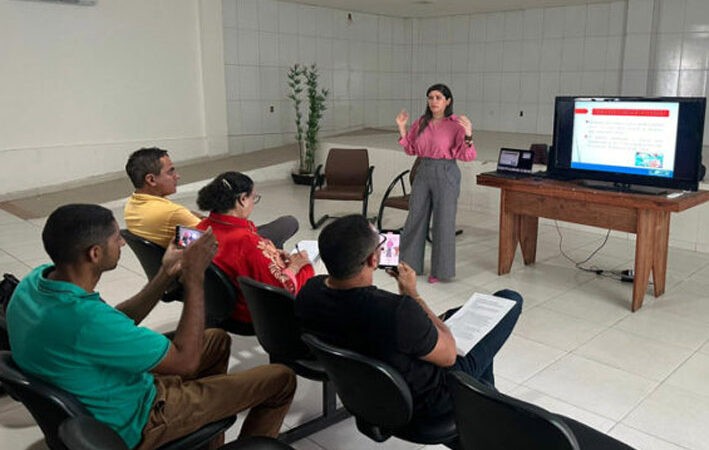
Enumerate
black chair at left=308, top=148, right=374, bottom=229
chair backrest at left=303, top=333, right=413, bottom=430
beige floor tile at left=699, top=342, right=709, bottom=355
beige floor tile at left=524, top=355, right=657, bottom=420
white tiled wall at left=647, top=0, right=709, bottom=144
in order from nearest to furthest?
chair backrest at left=303, top=333, right=413, bottom=430, beige floor tile at left=524, top=355, right=657, bottom=420, beige floor tile at left=699, top=342, right=709, bottom=355, black chair at left=308, top=148, right=374, bottom=229, white tiled wall at left=647, top=0, right=709, bottom=144

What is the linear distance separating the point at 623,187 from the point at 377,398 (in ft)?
9.13

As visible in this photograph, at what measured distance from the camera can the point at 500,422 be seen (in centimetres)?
131

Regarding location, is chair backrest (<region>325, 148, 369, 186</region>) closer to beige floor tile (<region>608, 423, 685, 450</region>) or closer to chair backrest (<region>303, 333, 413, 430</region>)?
beige floor tile (<region>608, 423, 685, 450</region>)

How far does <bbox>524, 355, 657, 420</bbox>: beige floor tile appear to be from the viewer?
2.63 meters

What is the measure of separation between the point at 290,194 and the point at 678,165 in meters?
4.76

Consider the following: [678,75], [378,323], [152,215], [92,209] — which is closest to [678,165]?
[378,323]

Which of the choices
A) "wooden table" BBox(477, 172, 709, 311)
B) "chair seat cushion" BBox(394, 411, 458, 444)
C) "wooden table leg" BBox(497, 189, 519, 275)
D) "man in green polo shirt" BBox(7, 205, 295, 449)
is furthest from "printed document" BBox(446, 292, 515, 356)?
"wooden table leg" BBox(497, 189, 519, 275)

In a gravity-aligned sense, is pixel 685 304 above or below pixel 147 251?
below

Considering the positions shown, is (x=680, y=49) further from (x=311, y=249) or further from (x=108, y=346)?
(x=108, y=346)

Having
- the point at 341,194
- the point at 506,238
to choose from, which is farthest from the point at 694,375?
the point at 341,194

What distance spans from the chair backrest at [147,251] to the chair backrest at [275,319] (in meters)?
0.69

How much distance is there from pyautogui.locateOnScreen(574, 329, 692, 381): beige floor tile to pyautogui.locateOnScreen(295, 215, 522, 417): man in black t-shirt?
59.5 inches

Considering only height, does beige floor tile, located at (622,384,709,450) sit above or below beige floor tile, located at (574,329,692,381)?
below

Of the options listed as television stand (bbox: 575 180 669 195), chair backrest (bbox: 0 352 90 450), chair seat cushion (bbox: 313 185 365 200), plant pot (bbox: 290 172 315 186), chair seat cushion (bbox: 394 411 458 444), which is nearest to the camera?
chair backrest (bbox: 0 352 90 450)
